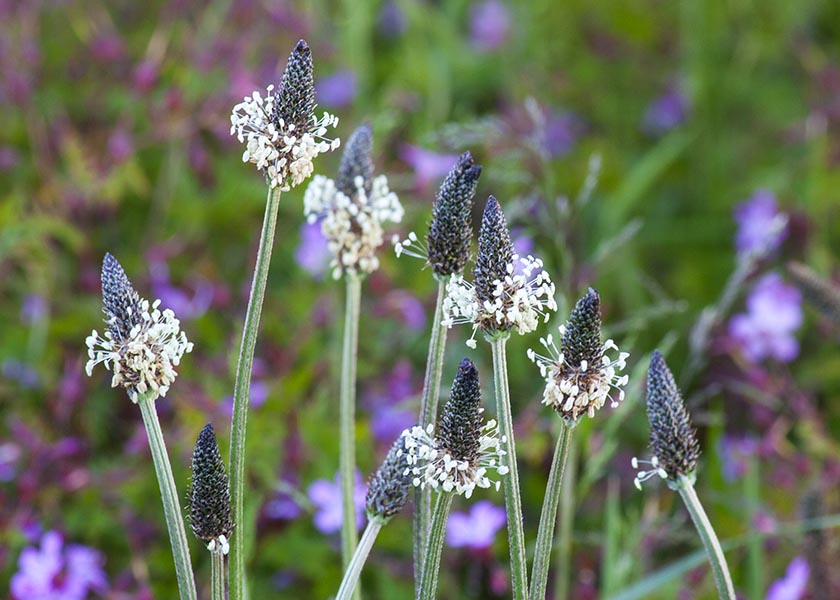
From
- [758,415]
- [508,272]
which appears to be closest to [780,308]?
[758,415]

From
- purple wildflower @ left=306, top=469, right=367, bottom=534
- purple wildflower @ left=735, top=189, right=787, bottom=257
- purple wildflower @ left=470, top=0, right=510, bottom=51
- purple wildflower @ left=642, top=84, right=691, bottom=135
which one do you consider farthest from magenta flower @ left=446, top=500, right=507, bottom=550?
purple wildflower @ left=470, top=0, right=510, bottom=51

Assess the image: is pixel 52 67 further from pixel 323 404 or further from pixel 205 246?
pixel 323 404

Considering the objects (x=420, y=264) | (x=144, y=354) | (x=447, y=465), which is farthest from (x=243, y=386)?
(x=420, y=264)

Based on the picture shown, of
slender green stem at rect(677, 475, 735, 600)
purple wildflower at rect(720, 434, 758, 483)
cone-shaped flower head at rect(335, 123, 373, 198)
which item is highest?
purple wildflower at rect(720, 434, 758, 483)

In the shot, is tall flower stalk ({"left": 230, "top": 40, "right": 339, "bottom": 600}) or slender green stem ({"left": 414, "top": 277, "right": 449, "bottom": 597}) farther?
slender green stem ({"left": 414, "top": 277, "right": 449, "bottom": 597})

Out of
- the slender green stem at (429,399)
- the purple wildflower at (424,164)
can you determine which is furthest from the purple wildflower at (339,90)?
the slender green stem at (429,399)

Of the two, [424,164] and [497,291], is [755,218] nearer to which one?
[424,164]

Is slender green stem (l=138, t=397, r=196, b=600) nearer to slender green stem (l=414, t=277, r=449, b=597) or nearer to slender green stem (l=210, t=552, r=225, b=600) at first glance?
slender green stem (l=210, t=552, r=225, b=600)

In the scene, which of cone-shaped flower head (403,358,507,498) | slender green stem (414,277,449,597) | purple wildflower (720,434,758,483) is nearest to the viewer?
cone-shaped flower head (403,358,507,498)
